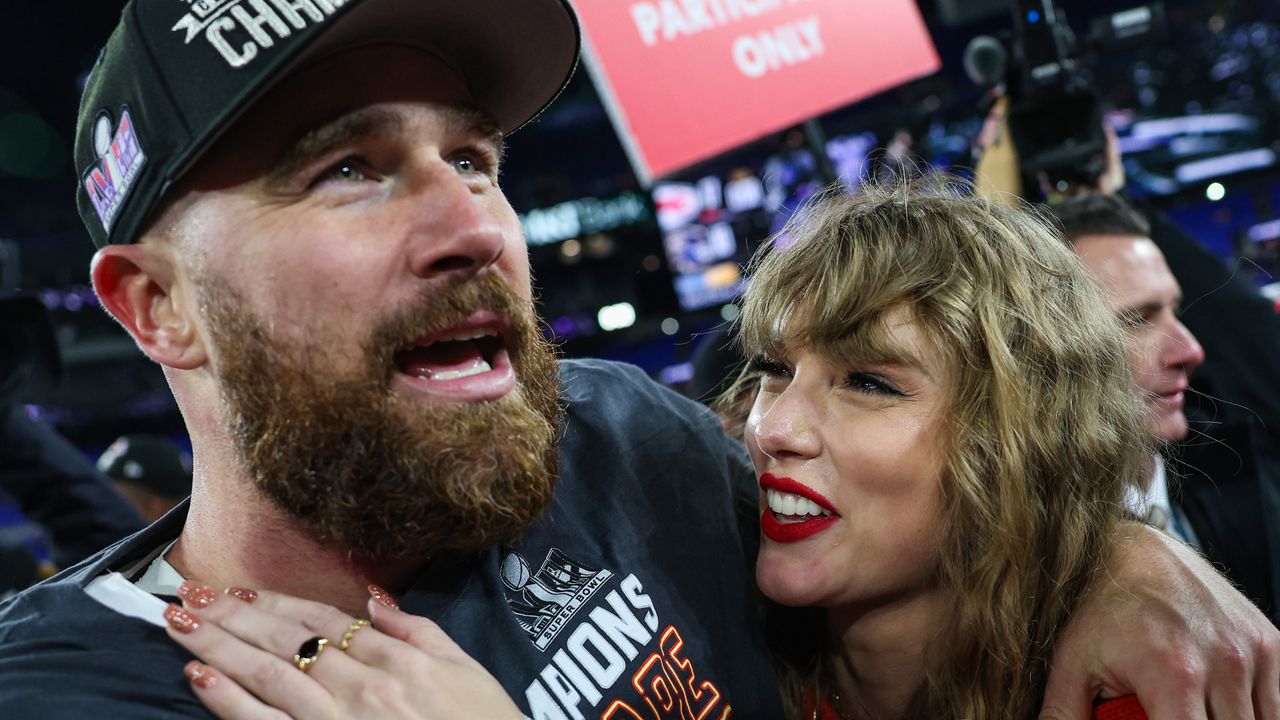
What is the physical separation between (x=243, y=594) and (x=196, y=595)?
5 centimetres

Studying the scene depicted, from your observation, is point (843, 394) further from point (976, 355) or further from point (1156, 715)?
point (1156, 715)

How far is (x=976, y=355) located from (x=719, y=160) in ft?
37.4

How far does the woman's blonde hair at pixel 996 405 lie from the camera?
1.48 metres

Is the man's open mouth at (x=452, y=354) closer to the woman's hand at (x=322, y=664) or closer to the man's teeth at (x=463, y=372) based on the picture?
the man's teeth at (x=463, y=372)

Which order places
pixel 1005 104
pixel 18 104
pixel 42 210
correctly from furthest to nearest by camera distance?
pixel 42 210 → pixel 18 104 → pixel 1005 104

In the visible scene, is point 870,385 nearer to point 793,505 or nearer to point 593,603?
point 793,505

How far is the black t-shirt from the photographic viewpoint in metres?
1.07

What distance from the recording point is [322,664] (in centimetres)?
109

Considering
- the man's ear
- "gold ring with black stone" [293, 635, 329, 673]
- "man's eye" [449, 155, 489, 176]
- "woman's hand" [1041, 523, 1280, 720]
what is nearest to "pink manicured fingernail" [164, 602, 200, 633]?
"gold ring with black stone" [293, 635, 329, 673]

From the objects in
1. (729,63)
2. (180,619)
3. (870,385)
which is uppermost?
(180,619)

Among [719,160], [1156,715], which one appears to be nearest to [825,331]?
[1156,715]

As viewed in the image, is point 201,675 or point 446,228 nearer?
point 201,675

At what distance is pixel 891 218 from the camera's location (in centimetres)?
162

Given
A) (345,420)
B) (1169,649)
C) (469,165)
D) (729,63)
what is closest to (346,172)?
(469,165)
